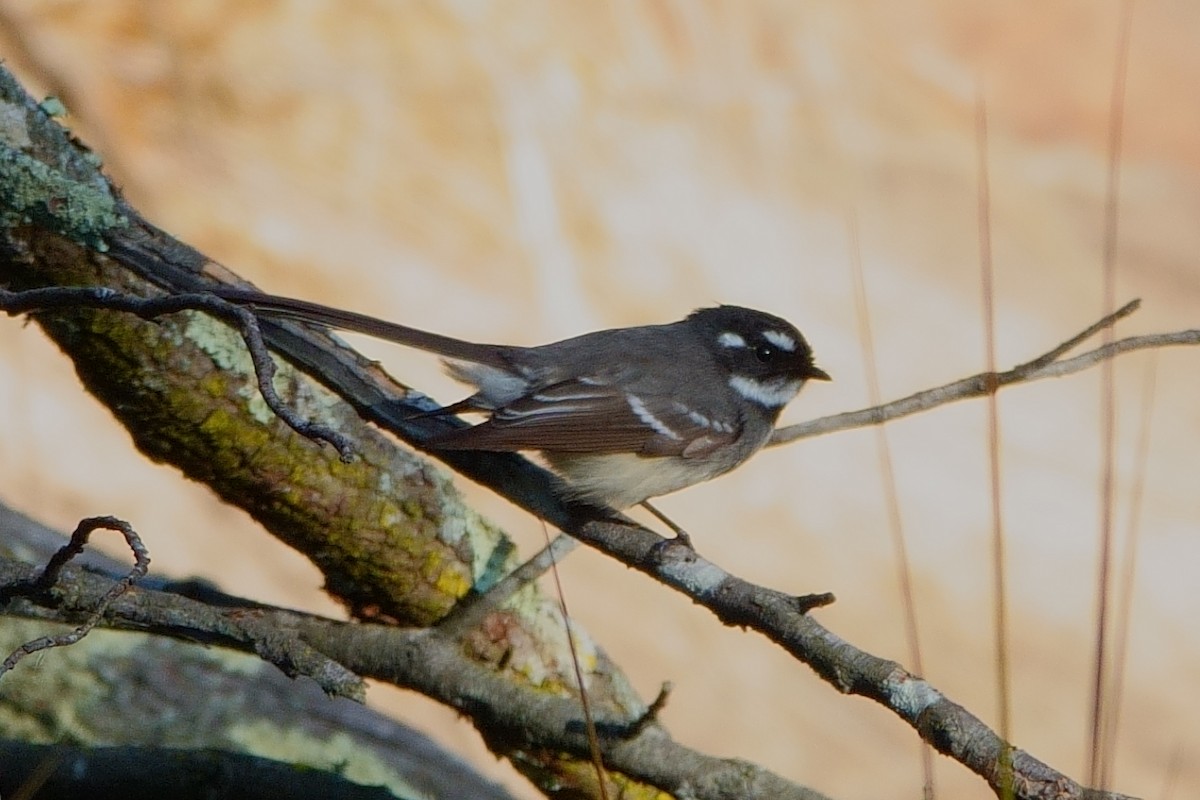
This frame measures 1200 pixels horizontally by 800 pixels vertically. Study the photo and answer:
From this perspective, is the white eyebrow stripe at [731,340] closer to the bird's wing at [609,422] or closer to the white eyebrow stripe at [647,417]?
the bird's wing at [609,422]

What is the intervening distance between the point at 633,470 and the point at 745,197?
4270 mm

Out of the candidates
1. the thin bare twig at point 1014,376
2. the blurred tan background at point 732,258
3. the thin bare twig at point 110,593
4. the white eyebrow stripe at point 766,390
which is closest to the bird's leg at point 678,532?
the thin bare twig at point 1014,376

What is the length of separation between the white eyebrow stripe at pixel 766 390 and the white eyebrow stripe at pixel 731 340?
0.45 feet

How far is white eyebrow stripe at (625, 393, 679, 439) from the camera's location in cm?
537

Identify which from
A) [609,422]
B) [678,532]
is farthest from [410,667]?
[609,422]

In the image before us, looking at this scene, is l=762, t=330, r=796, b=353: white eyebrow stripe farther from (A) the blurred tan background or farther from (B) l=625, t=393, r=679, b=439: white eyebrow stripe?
(A) the blurred tan background

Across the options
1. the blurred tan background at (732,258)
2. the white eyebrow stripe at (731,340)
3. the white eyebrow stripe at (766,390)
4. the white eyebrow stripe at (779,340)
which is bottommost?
the white eyebrow stripe at (766,390)

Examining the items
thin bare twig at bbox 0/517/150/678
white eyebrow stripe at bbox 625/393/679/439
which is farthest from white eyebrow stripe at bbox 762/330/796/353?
thin bare twig at bbox 0/517/150/678

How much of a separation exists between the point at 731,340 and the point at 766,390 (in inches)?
10.0

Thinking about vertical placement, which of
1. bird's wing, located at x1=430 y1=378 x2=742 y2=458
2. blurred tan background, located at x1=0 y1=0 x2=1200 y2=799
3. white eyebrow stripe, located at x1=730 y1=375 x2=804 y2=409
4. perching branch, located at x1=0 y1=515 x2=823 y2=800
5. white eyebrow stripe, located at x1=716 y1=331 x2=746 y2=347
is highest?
blurred tan background, located at x1=0 y1=0 x2=1200 y2=799

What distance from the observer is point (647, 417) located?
17.8 ft

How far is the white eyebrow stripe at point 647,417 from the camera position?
17.6ft

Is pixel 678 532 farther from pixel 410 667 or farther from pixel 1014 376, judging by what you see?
pixel 1014 376

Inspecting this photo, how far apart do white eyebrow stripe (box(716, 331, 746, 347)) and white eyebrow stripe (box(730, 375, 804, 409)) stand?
0.45 feet
